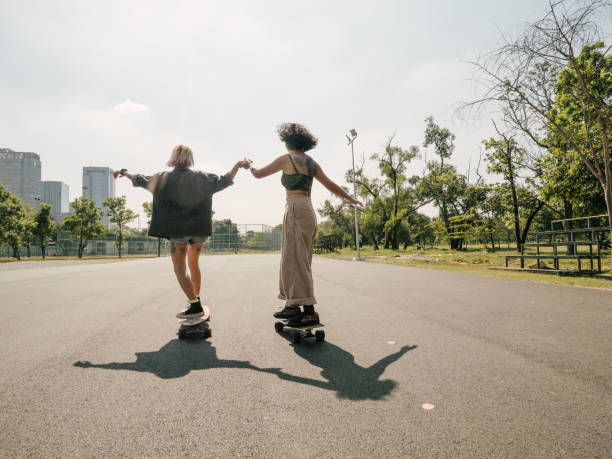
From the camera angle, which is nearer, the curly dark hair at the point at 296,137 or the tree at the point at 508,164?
the curly dark hair at the point at 296,137

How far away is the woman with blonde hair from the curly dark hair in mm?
597

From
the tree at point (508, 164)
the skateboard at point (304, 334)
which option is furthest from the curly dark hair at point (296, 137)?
the tree at point (508, 164)

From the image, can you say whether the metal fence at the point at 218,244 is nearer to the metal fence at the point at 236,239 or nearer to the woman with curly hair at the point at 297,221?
the metal fence at the point at 236,239

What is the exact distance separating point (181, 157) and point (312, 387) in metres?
2.97

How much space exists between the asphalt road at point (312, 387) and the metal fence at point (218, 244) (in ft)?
135

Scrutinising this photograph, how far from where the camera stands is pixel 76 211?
1602 inches

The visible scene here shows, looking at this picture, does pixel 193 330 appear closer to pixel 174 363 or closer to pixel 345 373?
pixel 174 363

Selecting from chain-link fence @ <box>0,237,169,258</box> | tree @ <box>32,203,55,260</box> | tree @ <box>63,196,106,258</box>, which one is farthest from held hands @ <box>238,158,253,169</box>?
tree @ <box>32,203,55,260</box>

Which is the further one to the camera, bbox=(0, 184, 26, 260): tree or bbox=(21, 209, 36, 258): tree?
bbox=(21, 209, 36, 258): tree

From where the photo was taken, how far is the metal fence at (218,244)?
147 ft

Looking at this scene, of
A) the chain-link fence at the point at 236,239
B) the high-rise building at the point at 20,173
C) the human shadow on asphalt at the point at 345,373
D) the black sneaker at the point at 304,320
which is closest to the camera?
the human shadow on asphalt at the point at 345,373

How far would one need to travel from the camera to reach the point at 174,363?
2.58 metres

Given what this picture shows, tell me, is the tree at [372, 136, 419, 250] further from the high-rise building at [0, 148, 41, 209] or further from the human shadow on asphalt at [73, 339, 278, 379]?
the high-rise building at [0, 148, 41, 209]

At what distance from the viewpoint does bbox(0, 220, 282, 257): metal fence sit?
44.8 meters
